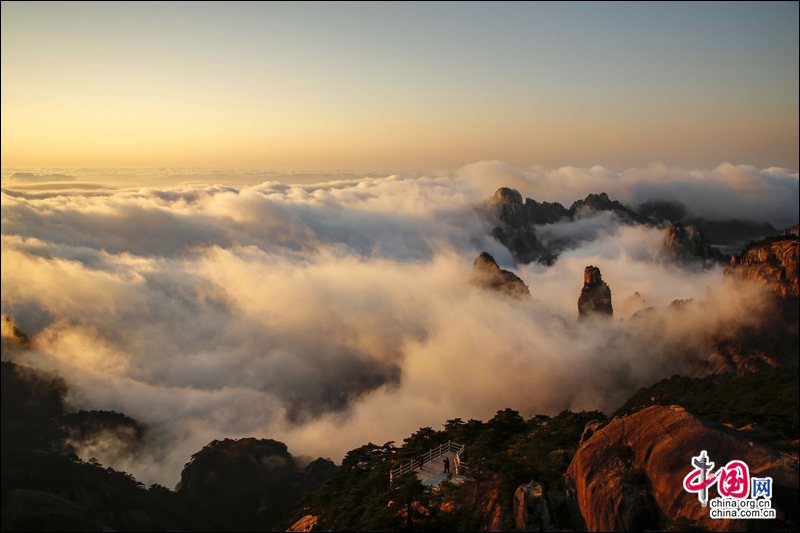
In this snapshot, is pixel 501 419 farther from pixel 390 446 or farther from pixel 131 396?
pixel 131 396

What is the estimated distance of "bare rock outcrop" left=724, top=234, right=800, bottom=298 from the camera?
112625mm

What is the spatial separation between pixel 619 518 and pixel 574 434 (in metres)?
18.5

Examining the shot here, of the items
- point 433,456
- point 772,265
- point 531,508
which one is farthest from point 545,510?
point 772,265

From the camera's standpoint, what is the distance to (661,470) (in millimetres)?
27391

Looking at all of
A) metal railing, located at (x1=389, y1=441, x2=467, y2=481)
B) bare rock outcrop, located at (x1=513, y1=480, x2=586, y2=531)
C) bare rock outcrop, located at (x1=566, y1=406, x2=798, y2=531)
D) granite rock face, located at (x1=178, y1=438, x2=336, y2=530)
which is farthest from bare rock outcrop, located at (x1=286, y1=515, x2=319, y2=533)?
granite rock face, located at (x1=178, y1=438, x2=336, y2=530)

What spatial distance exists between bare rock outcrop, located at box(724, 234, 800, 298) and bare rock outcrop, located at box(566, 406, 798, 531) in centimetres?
11674

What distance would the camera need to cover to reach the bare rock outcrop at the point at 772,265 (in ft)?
370

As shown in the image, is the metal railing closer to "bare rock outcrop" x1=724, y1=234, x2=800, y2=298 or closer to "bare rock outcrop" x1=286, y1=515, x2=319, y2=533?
"bare rock outcrop" x1=286, y1=515, x2=319, y2=533

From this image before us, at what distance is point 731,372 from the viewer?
400ft

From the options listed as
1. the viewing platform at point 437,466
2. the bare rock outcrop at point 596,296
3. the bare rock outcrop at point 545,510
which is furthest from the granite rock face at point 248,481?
the bare rock outcrop at point 596,296

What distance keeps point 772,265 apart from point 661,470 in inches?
5094

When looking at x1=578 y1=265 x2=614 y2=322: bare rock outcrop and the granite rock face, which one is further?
x1=578 y1=265 x2=614 y2=322: bare rock outcrop

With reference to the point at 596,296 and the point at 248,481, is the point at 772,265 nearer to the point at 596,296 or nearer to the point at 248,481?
the point at 596,296

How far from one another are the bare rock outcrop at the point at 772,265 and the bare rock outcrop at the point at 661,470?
4596 inches
